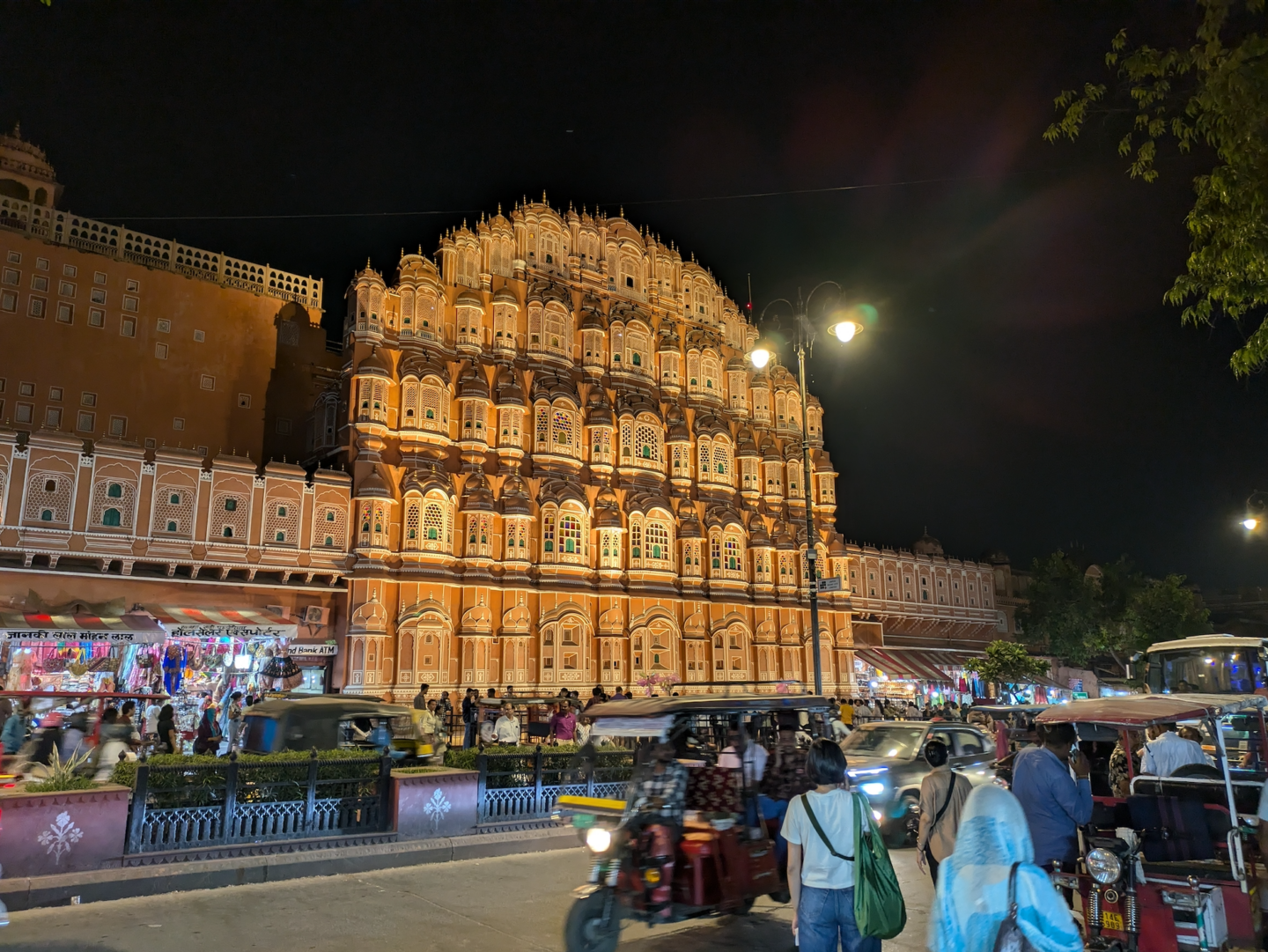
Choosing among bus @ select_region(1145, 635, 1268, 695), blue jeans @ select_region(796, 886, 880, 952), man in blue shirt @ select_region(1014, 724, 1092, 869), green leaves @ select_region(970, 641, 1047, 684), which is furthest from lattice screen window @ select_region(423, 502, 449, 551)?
green leaves @ select_region(970, 641, 1047, 684)

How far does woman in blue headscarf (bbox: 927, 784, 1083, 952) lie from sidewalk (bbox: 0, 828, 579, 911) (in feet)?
29.2

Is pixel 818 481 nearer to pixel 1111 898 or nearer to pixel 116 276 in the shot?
pixel 116 276

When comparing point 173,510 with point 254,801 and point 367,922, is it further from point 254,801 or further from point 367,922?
point 367,922

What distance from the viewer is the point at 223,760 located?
10672 mm

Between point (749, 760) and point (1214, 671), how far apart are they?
50.4ft

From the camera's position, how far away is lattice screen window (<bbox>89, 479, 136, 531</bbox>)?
25203mm

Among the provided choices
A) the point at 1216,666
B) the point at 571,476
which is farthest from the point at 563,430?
the point at 1216,666

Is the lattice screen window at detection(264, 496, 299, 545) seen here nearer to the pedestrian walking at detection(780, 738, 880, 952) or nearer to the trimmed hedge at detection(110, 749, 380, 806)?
the trimmed hedge at detection(110, 749, 380, 806)

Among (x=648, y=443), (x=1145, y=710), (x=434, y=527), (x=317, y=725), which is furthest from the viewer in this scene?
(x=648, y=443)

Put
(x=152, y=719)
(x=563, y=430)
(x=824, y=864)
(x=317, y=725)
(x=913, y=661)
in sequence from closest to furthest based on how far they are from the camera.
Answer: (x=824, y=864), (x=317, y=725), (x=152, y=719), (x=563, y=430), (x=913, y=661)

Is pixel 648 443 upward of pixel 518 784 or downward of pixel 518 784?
upward

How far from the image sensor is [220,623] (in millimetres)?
25344

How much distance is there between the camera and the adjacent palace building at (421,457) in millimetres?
26859

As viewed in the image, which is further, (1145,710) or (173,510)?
(173,510)
